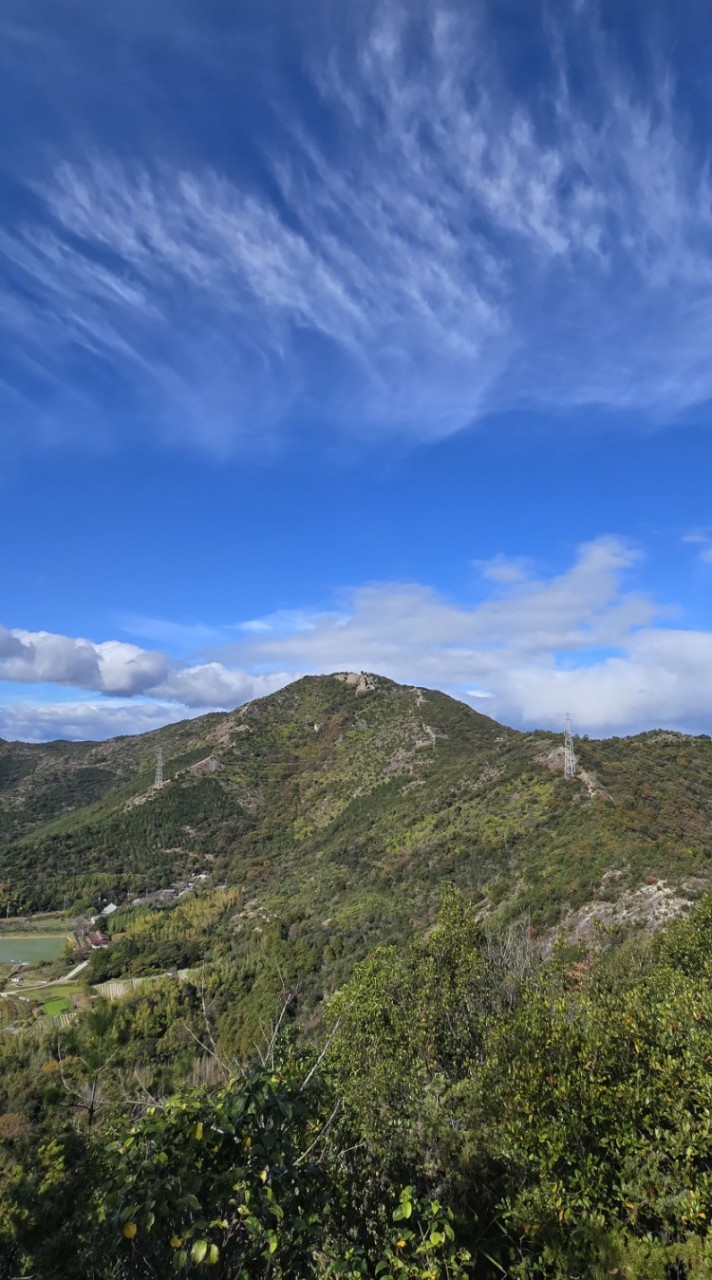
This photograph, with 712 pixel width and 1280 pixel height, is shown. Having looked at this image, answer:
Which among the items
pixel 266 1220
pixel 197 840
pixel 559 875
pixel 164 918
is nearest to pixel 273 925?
pixel 164 918

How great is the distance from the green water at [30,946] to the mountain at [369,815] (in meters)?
12.0

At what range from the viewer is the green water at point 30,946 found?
9162 centimetres

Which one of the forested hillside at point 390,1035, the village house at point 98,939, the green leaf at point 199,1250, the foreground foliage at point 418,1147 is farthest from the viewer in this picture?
the village house at point 98,939

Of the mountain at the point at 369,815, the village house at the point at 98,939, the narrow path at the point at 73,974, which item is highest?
the mountain at the point at 369,815

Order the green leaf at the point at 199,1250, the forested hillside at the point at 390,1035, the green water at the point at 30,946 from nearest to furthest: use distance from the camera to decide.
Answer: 1. the green leaf at the point at 199,1250
2. the forested hillside at the point at 390,1035
3. the green water at the point at 30,946

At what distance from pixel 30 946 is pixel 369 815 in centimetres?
6034

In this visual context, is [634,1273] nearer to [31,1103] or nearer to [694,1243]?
[694,1243]

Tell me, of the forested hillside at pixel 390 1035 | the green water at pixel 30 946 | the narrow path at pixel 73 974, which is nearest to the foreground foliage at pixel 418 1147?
the forested hillside at pixel 390 1035

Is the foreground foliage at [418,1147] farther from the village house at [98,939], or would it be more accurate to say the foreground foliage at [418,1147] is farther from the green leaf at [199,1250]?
the village house at [98,939]

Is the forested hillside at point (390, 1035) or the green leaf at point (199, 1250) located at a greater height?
the green leaf at point (199, 1250)

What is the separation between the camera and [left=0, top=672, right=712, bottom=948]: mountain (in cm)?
5188

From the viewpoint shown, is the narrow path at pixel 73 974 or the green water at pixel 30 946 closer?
the narrow path at pixel 73 974

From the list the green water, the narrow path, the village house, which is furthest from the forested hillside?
the green water

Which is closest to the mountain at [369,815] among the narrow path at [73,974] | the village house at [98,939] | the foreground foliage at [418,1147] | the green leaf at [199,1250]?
the village house at [98,939]
